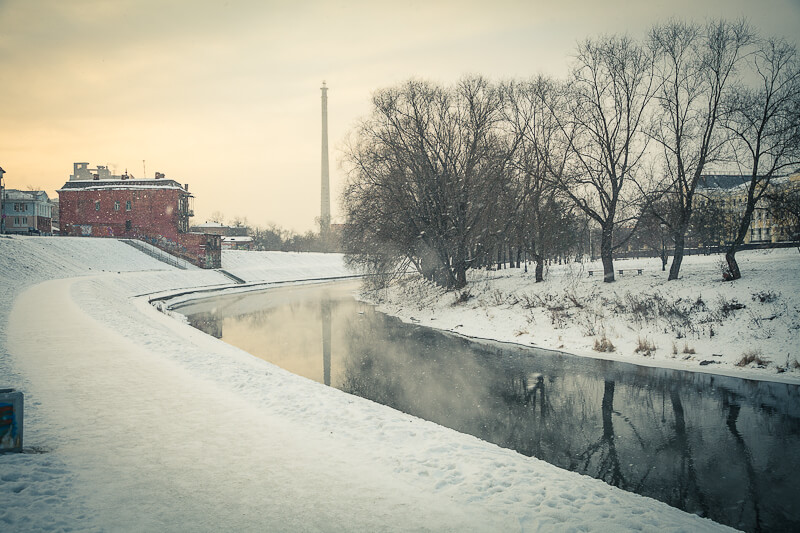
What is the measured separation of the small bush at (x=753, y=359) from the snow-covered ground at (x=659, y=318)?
0.08 ft

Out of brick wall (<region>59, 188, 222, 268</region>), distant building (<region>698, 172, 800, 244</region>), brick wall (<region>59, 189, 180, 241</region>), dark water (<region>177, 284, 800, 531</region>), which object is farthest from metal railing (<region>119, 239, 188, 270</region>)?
distant building (<region>698, 172, 800, 244</region>)

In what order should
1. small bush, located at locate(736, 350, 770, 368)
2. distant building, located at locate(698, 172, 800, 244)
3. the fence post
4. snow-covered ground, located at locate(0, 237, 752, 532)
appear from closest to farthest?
snow-covered ground, located at locate(0, 237, 752, 532), the fence post, small bush, located at locate(736, 350, 770, 368), distant building, located at locate(698, 172, 800, 244)

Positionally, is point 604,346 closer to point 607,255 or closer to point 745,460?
point 745,460

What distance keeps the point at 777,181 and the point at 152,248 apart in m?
57.7

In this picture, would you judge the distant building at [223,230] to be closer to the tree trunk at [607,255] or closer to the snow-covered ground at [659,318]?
the snow-covered ground at [659,318]

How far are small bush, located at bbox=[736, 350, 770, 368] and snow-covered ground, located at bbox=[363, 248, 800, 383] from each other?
26mm

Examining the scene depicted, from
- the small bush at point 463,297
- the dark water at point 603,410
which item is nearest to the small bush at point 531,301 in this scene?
the small bush at point 463,297

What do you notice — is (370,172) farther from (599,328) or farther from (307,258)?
(307,258)

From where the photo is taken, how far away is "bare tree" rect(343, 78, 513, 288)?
27.4 metres

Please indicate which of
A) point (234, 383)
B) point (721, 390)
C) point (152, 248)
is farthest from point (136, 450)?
point (152, 248)

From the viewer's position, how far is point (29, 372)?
9.38 m

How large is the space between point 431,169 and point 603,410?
19.4 m

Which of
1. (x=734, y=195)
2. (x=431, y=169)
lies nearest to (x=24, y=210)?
(x=431, y=169)

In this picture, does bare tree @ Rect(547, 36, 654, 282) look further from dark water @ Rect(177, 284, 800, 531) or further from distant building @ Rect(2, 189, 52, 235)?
distant building @ Rect(2, 189, 52, 235)
